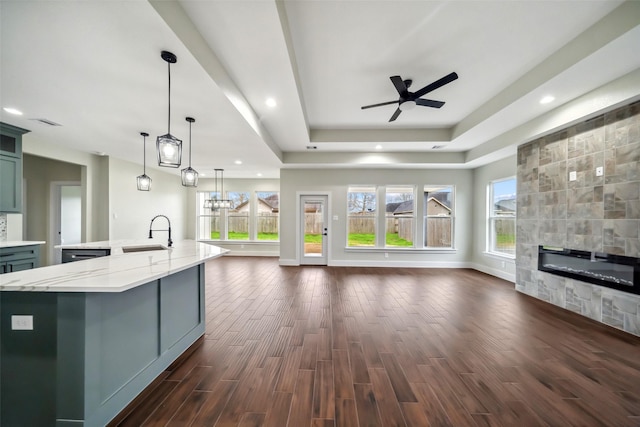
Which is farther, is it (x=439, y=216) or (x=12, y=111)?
(x=439, y=216)

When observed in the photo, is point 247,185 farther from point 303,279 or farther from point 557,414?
point 557,414

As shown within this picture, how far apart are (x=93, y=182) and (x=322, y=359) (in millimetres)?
6176

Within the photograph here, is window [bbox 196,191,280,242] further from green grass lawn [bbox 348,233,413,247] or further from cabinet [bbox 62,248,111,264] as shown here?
cabinet [bbox 62,248,111,264]

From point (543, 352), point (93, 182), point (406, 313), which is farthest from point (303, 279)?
point (93, 182)

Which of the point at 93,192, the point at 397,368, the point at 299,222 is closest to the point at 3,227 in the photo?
the point at 93,192

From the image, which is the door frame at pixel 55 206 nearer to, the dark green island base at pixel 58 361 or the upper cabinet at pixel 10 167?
the upper cabinet at pixel 10 167

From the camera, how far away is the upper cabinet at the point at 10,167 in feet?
11.6

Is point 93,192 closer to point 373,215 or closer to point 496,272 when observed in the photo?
point 373,215

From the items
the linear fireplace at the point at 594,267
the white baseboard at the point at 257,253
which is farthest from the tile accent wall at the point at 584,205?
the white baseboard at the point at 257,253

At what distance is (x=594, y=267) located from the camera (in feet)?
10.6

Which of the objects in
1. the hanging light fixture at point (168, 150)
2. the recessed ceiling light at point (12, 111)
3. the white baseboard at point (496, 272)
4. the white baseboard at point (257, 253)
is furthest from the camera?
the white baseboard at point (257, 253)

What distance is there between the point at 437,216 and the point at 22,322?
7.16m

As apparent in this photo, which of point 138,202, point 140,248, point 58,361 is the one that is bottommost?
point 58,361

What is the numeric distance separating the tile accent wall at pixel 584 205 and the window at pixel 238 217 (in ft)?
24.4
